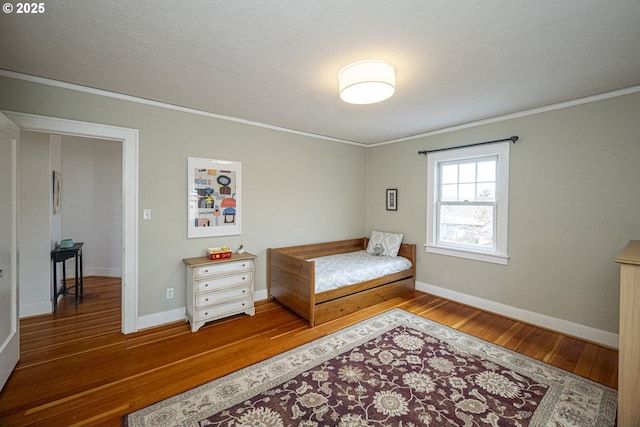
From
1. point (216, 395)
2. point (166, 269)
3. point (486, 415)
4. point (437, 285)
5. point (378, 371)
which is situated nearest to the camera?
point (486, 415)

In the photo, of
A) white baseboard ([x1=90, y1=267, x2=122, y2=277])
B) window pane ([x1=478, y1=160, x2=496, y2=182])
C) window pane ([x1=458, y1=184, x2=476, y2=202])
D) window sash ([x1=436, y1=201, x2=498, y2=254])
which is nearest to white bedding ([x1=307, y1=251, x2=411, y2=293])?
window sash ([x1=436, y1=201, x2=498, y2=254])

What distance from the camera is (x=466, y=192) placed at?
12.3 feet

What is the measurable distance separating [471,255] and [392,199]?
147 cm

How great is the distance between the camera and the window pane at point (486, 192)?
11.4ft

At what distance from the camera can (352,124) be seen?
3.74 meters

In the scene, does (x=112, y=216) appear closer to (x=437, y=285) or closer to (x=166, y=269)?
(x=166, y=269)

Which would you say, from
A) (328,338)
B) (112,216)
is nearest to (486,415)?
(328,338)

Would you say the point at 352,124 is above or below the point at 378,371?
above

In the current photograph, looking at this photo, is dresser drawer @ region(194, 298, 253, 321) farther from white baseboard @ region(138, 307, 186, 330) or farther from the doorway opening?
the doorway opening

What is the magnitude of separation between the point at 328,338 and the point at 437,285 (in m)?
2.09

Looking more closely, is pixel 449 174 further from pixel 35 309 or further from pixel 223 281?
pixel 35 309

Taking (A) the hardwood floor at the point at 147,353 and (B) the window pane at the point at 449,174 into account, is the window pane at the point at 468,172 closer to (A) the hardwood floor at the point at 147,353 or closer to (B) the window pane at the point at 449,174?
(B) the window pane at the point at 449,174

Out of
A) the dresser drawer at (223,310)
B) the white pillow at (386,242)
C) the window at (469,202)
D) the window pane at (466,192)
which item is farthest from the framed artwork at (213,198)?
the window pane at (466,192)

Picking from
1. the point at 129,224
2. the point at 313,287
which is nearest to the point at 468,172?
the point at 313,287
